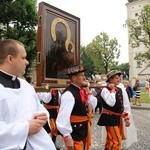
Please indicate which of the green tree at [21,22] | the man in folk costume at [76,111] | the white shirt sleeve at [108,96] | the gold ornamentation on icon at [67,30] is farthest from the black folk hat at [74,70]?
the green tree at [21,22]

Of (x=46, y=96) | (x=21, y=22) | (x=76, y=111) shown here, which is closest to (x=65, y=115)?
(x=76, y=111)

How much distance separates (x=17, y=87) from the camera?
9.16 ft

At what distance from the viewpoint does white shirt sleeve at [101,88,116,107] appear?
20.4 ft

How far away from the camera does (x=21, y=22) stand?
22266 mm

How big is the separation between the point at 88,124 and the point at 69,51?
1.19m

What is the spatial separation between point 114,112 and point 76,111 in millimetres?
1729

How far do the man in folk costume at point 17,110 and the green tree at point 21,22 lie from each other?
1813cm

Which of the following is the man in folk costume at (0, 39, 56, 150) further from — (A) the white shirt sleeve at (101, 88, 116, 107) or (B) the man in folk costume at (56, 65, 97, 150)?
(A) the white shirt sleeve at (101, 88, 116, 107)

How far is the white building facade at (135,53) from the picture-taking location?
A: 67.9 m

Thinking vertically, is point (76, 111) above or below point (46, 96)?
below

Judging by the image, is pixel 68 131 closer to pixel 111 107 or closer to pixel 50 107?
pixel 111 107

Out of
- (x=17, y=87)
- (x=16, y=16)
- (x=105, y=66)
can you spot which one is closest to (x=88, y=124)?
(x=17, y=87)

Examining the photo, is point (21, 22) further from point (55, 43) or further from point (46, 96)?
point (55, 43)

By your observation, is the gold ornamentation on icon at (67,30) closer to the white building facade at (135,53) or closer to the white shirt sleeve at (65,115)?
the white shirt sleeve at (65,115)
